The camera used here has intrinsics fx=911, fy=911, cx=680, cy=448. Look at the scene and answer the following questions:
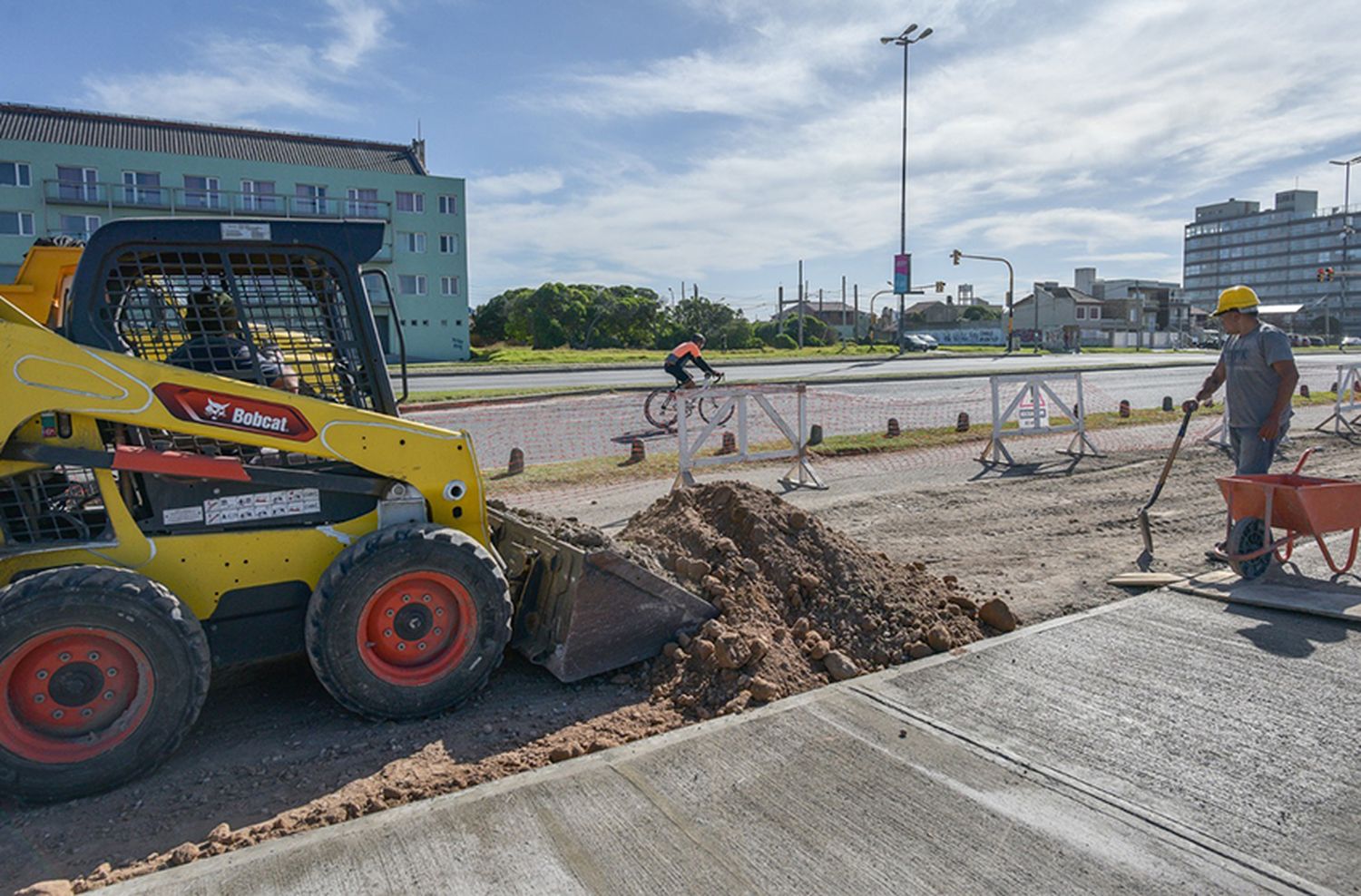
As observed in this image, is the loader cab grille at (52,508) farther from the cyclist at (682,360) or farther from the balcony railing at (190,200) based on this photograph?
the balcony railing at (190,200)

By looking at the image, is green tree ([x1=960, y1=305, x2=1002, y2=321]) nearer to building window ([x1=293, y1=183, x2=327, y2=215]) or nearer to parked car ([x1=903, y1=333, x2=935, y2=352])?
parked car ([x1=903, y1=333, x2=935, y2=352])

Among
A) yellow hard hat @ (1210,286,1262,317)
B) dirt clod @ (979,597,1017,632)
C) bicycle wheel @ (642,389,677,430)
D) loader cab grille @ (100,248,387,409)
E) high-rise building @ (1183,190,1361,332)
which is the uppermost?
high-rise building @ (1183,190,1361,332)

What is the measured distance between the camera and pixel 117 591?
3.74 m

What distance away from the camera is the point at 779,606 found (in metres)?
5.58

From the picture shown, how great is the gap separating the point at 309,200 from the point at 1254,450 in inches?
1802

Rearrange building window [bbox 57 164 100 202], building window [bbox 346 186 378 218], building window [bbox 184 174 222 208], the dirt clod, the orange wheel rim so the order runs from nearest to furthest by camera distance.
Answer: the orange wheel rim, the dirt clod, building window [bbox 57 164 100 202], building window [bbox 184 174 222 208], building window [bbox 346 186 378 218]

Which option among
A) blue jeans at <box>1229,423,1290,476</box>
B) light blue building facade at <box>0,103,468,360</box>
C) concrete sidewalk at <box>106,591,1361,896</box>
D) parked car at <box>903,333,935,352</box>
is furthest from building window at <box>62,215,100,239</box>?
parked car at <box>903,333,935,352</box>

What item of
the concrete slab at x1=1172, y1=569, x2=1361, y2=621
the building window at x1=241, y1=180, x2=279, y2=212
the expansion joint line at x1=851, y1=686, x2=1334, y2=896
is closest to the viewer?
the expansion joint line at x1=851, y1=686, x2=1334, y2=896

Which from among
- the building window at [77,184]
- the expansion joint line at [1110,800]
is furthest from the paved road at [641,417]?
the building window at [77,184]

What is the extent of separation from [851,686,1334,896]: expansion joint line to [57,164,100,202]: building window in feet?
160

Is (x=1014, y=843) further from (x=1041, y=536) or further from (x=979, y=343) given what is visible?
(x=979, y=343)

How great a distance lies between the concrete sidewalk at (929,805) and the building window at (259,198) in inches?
1858

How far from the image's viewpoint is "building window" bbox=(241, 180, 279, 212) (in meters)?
44.9

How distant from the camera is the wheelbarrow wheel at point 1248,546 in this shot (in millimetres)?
6629
